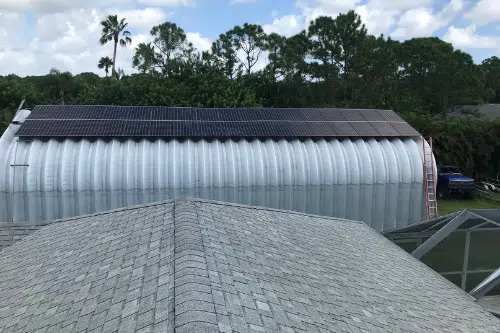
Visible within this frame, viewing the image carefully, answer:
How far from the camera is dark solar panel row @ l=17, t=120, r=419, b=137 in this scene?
63.4 ft

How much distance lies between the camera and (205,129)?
20.6 metres

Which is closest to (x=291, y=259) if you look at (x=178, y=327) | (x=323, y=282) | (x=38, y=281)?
(x=323, y=282)

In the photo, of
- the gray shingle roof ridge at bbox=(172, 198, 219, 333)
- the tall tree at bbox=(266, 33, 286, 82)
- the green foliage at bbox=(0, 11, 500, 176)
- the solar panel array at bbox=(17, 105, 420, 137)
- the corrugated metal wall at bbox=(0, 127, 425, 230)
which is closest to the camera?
the gray shingle roof ridge at bbox=(172, 198, 219, 333)

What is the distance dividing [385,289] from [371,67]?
1634 inches

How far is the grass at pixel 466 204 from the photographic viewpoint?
29678mm

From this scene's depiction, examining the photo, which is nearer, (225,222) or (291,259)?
(291,259)

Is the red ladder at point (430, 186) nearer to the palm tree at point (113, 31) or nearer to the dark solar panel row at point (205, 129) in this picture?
the dark solar panel row at point (205, 129)

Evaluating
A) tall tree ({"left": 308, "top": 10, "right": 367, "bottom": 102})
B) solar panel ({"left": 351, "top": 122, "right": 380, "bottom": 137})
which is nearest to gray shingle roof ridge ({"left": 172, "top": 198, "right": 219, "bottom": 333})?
solar panel ({"left": 351, "top": 122, "right": 380, "bottom": 137})

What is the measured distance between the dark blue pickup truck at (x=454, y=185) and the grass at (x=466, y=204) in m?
0.62

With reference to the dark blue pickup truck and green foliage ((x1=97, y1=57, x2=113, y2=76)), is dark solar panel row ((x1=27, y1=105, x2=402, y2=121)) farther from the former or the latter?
green foliage ((x1=97, y1=57, x2=113, y2=76))

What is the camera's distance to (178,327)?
17.4 feet

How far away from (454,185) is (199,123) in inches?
812

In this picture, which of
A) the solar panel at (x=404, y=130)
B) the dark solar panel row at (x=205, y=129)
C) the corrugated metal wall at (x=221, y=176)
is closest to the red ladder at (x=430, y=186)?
the corrugated metal wall at (x=221, y=176)

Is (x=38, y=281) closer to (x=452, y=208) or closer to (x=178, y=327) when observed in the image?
(x=178, y=327)
